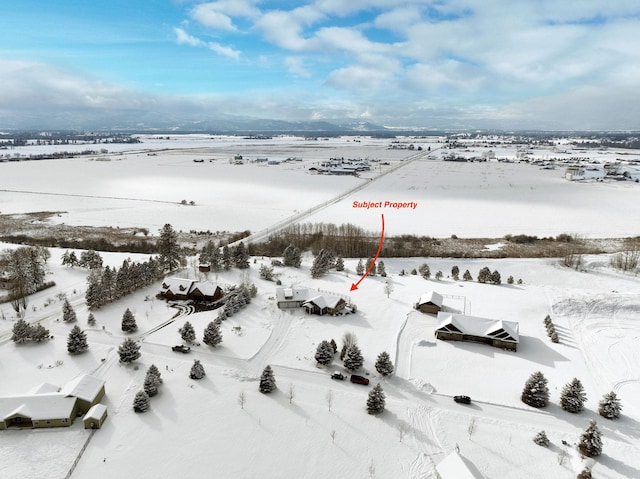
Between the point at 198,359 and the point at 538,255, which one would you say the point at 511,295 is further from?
the point at 198,359

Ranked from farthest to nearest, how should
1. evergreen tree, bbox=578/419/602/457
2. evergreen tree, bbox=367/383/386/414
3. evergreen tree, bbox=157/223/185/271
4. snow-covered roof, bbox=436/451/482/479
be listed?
evergreen tree, bbox=157/223/185/271 < evergreen tree, bbox=367/383/386/414 < evergreen tree, bbox=578/419/602/457 < snow-covered roof, bbox=436/451/482/479

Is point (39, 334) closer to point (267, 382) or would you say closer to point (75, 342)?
point (75, 342)

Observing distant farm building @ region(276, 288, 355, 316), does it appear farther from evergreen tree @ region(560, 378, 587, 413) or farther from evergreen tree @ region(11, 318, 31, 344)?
evergreen tree @ region(11, 318, 31, 344)

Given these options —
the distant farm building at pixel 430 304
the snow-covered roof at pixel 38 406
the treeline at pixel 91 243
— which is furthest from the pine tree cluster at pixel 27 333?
the distant farm building at pixel 430 304

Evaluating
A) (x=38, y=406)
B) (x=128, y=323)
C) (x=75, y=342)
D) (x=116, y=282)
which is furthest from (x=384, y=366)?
(x=116, y=282)

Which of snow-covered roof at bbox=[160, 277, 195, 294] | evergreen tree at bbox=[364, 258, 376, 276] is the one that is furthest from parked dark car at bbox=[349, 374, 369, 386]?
evergreen tree at bbox=[364, 258, 376, 276]
